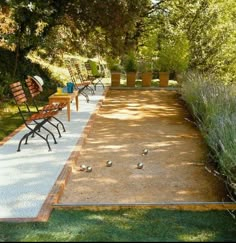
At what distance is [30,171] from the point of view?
4.96 m

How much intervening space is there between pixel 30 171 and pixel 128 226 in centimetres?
179

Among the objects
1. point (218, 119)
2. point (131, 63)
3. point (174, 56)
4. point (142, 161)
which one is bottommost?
point (142, 161)

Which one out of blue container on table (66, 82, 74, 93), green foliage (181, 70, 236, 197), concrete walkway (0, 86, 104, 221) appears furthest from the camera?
blue container on table (66, 82, 74, 93)

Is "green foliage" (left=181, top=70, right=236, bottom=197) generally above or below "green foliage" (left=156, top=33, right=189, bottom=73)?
below

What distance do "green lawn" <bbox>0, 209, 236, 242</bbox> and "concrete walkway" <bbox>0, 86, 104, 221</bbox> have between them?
0.27 meters

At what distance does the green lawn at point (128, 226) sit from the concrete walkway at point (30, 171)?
0.27m

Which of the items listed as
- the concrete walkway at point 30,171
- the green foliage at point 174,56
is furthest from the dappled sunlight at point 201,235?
the green foliage at point 174,56

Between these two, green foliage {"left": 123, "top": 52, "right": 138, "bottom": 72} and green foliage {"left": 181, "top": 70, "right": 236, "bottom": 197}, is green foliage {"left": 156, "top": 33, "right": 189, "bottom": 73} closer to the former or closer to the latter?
green foliage {"left": 123, "top": 52, "right": 138, "bottom": 72}

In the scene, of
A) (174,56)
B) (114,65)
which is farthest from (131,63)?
(174,56)

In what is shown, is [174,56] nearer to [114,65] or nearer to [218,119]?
[114,65]

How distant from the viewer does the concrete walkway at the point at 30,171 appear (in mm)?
3912

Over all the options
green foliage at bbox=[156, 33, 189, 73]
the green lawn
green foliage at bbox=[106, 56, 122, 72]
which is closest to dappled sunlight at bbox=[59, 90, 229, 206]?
the green lawn

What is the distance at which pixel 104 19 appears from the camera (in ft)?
37.2

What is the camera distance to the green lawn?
10.9ft
